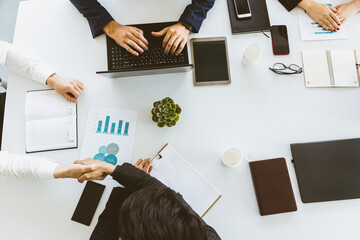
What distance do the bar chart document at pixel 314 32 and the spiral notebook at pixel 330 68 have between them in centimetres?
7

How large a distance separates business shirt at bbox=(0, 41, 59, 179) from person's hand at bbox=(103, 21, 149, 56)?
1.07 ft

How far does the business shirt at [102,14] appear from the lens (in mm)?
1132

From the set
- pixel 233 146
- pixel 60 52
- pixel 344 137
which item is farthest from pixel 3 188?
pixel 344 137

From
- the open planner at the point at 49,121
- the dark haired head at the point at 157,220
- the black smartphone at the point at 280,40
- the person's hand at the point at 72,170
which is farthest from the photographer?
the black smartphone at the point at 280,40

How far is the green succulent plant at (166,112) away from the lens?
3.38ft

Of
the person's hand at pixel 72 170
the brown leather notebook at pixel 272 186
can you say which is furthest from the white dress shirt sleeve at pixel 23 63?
the brown leather notebook at pixel 272 186

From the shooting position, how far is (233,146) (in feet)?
3.65

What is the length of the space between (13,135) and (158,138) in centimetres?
63

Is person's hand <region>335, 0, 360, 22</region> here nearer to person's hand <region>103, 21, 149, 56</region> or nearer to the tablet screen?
the tablet screen

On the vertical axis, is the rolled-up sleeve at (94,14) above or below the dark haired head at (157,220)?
above

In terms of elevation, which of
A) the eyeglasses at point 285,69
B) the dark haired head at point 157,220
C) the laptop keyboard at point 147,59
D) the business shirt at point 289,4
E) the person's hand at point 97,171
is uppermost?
the business shirt at point 289,4

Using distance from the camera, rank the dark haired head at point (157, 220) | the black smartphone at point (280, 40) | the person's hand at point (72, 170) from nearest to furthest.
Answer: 1. the dark haired head at point (157, 220)
2. the person's hand at point (72, 170)
3. the black smartphone at point (280, 40)

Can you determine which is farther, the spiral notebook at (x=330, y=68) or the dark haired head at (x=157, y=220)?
the spiral notebook at (x=330, y=68)

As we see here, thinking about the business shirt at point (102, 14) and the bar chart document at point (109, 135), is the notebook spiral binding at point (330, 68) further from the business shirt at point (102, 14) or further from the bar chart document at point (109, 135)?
the bar chart document at point (109, 135)
